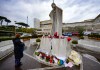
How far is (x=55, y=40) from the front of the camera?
341 inches

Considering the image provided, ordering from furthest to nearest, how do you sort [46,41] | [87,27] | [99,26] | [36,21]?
[36,21]
[87,27]
[99,26]
[46,41]

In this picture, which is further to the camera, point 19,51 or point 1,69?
point 19,51

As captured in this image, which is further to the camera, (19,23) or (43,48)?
(19,23)

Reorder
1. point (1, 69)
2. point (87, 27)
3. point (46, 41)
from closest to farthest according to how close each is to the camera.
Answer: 1. point (1, 69)
2. point (46, 41)
3. point (87, 27)

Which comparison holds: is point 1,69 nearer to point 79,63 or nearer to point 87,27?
point 79,63

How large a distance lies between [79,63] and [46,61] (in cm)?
219

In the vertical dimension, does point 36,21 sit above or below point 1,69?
above

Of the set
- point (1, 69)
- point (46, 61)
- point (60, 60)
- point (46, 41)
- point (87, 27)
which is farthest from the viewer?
point (87, 27)

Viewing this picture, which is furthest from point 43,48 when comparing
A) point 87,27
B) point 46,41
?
point 87,27

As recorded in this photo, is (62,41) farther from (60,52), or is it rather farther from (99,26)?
(99,26)

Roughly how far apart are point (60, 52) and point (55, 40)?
915 mm

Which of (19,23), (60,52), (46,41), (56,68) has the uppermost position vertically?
(19,23)

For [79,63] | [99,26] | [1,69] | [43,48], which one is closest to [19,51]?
[1,69]

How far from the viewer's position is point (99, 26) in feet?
204
